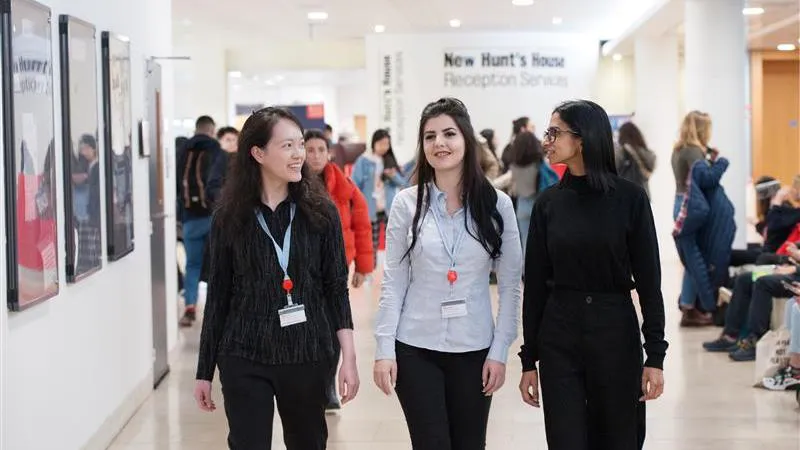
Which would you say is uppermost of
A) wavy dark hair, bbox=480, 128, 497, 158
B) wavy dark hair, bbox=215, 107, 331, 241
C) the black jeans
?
wavy dark hair, bbox=480, 128, 497, 158

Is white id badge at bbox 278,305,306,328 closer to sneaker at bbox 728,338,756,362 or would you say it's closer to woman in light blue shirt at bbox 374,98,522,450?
woman in light blue shirt at bbox 374,98,522,450

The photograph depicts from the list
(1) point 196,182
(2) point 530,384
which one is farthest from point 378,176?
(2) point 530,384

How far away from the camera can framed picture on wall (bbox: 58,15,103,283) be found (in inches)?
187

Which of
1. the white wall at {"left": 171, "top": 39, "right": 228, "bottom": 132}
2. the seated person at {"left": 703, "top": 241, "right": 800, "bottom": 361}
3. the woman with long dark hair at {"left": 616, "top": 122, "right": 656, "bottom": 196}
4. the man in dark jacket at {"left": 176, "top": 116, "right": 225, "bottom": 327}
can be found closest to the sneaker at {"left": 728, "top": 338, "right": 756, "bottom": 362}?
the seated person at {"left": 703, "top": 241, "right": 800, "bottom": 361}

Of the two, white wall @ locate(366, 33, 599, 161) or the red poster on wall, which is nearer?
white wall @ locate(366, 33, 599, 161)

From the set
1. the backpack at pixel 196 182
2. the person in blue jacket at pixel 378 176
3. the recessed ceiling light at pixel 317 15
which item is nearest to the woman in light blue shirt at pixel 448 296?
the backpack at pixel 196 182

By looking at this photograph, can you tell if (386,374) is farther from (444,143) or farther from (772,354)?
(772,354)

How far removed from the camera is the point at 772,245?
8.66 meters

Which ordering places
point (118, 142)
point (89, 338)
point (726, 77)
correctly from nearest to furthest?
point (89, 338) < point (118, 142) < point (726, 77)

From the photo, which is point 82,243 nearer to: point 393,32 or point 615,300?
point 615,300

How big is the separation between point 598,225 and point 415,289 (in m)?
0.59

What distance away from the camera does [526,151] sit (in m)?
10.9

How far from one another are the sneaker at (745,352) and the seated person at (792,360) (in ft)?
3.06

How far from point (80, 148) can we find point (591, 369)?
2797 mm
